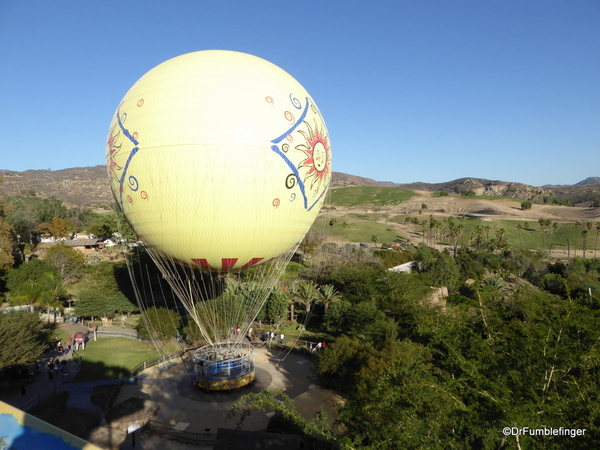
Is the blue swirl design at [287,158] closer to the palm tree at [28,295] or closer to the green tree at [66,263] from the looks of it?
the palm tree at [28,295]

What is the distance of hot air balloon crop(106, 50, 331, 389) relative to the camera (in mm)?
11852

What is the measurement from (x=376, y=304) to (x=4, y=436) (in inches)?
1008

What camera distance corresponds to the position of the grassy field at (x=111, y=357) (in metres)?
21.3

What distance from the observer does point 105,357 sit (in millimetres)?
23609

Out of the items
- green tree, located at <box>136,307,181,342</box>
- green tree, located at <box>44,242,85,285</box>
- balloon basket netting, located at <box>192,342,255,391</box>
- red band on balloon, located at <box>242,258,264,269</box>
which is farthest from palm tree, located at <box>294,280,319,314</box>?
green tree, located at <box>44,242,85,285</box>

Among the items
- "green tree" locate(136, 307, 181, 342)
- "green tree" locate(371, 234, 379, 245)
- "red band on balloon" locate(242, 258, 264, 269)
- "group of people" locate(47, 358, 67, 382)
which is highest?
"red band on balloon" locate(242, 258, 264, 269)

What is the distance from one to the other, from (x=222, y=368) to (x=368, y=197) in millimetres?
161275

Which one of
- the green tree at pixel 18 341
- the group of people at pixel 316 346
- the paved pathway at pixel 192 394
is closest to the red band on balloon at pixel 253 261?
the paved pathway at pixel 192 394

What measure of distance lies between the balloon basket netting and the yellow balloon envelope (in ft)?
23.6

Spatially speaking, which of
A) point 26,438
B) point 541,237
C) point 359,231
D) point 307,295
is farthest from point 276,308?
point 541,237

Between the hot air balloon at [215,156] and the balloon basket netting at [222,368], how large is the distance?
7.09 meters

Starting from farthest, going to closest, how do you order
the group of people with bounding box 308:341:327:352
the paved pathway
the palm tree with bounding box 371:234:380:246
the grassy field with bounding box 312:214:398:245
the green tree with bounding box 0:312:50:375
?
the grassy field with bounding box 312:214:398:245 → the palm tree with bounding box 371:234:380:246 → the group of people with bounding box 308:341:327:352 → the green tree with bounding box 0:312:50:375 → the paved pathway

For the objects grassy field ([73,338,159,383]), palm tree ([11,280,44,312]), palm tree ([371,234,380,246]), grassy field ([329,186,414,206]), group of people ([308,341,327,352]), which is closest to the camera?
grassy field ([73,338,159,383])

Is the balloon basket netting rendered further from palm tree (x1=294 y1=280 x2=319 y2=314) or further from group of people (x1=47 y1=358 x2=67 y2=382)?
palm tree (x1=294 y1=280 x2=319 y2=314)
